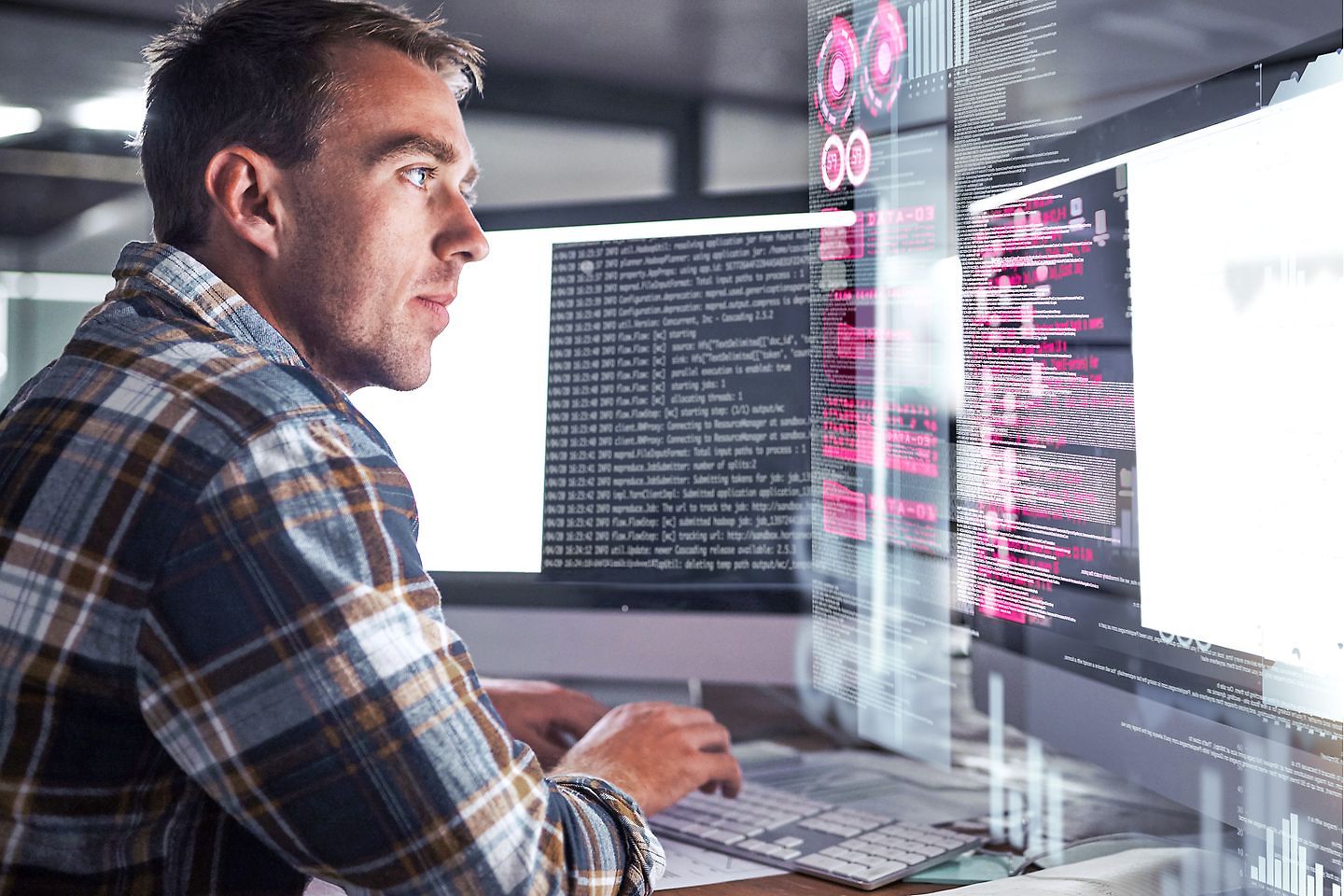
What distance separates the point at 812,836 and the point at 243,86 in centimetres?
70

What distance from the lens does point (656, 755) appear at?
2.60 ft

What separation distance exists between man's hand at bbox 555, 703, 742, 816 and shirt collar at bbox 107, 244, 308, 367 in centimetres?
38

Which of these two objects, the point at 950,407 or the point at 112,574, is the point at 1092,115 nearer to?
the point at 950,407

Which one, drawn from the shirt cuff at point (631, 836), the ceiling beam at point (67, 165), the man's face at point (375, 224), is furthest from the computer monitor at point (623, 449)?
the ceiling beam at point (67, 165)

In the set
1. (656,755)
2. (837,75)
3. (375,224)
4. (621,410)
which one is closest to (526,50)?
(837,75)

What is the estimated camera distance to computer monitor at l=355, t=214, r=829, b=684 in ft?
3.13

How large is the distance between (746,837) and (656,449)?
370 millimetres

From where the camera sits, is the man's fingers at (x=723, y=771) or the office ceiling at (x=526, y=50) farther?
the office ceiling at (x=526, y=50)

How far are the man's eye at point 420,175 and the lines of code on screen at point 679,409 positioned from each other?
0.85ft

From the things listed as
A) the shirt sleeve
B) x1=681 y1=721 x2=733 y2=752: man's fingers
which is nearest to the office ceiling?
x1=681 y1=721 x2=733 y2=752: man's fingers

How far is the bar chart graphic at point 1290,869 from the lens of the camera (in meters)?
0.52
